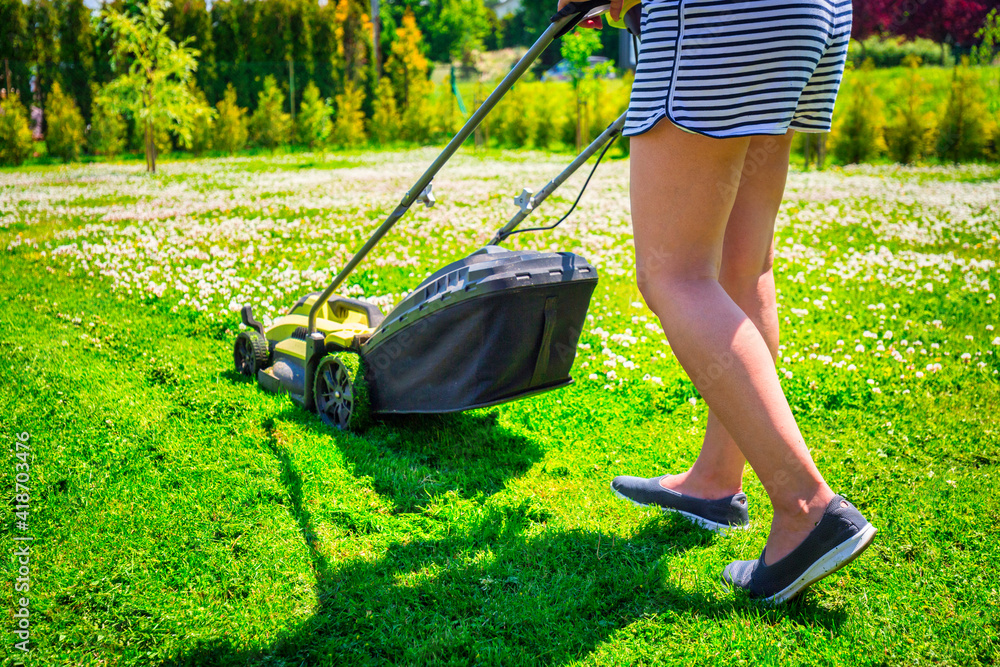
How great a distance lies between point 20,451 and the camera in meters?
3.02

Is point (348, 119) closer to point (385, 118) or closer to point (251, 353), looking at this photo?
point (385, 118)

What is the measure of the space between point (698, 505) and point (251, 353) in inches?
99.2

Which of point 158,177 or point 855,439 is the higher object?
point 158,177

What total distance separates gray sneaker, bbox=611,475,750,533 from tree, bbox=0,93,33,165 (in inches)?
813

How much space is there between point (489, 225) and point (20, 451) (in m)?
6.30

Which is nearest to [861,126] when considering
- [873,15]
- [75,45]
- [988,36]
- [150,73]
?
[988,36]

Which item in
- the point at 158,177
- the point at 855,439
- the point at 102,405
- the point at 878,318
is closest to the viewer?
the point at 855,439

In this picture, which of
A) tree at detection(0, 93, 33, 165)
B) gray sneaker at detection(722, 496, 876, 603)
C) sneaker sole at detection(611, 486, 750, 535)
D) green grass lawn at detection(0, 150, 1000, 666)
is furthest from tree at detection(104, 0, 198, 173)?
gray sneaker at detection(722, 496, 876, 603)

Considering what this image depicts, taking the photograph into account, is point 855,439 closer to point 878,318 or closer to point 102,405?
point 878,318

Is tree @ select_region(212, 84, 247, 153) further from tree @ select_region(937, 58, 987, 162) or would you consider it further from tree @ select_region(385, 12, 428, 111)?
tree @ select_region(937, 58, 987, 162)

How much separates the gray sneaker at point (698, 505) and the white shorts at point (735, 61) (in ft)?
4.17

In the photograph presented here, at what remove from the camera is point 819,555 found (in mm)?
1883

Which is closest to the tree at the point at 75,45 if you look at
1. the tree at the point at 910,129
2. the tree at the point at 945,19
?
the tree at the point at 910,129

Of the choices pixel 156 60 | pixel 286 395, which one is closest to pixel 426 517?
pixel 286 395
